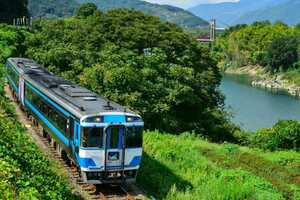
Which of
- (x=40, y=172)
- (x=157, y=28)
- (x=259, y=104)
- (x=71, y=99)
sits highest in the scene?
(x=157, y=28)

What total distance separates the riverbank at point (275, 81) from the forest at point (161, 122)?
48266mm

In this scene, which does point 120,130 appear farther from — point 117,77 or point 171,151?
point 117,77

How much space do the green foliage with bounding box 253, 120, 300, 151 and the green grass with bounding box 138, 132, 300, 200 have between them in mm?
2162

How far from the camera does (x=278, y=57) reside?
99812 mm

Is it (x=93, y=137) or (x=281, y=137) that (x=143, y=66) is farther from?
(x=93, y=137)

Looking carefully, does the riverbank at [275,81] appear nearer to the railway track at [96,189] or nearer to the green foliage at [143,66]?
the green foliage at [143,66]

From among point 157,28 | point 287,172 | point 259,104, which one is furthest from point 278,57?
point 287,172

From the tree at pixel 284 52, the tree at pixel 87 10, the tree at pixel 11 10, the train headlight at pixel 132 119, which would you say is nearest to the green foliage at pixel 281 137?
the train headlight at pixel 132 119

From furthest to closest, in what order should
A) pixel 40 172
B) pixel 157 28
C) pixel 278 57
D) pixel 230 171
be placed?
pixel 278 57 → pixel 157 28 → pixel 230 171 → pixel 40 172

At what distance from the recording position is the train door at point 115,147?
48.6 ft

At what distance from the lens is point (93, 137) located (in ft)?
48.3

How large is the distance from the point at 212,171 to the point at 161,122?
9.89 meters

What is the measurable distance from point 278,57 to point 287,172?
81588 millimetres

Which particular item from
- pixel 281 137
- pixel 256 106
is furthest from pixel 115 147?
pixel 256 106
